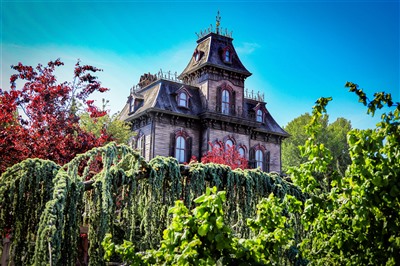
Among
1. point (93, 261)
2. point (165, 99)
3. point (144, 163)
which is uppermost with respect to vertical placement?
point (165, 99)

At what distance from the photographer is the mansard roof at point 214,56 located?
32500 millimetres

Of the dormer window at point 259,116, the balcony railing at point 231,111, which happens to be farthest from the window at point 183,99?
the dormer window at point 259,116

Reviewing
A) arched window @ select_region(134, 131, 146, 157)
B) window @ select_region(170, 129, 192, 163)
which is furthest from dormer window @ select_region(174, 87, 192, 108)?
arched window @ select_region(134, 131, 146, 157)

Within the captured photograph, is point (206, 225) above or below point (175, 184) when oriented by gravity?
below

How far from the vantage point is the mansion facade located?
101ft

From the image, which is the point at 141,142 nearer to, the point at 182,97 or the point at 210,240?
the point at 182,97

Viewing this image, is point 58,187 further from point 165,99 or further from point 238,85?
point 238,85

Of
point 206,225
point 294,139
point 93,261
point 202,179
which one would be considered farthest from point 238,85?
point 206,225

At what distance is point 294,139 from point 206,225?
49.3m

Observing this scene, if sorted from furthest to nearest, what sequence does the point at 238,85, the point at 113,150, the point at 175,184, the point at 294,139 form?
1. the point at 294,139
2. the point at 238,85
3. the point at 175,184
4. the point at 113,150

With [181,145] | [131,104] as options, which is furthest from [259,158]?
[131,104]

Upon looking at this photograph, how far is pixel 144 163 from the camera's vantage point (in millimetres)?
8820

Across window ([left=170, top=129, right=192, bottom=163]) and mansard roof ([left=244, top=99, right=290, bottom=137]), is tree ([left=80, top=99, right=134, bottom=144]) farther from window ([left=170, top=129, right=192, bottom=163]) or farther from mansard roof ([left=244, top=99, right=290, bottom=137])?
mansard roof ([left=244, top=99, right=290, bottom=137])

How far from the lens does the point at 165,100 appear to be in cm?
3120
